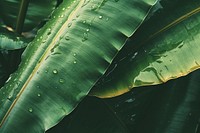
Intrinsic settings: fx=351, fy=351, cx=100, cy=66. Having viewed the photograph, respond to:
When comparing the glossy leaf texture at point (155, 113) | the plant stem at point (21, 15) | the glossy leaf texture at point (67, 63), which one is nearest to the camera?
the glossy leaf texture at point (67, 63)

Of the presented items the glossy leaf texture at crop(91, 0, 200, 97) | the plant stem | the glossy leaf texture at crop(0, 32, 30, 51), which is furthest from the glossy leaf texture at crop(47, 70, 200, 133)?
the plant stem

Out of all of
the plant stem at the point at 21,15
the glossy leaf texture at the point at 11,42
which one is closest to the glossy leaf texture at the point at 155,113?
the glossy leaf texture at the point at 11,42

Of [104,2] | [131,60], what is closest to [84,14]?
[104,2]

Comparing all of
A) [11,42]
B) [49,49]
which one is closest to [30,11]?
[11,42]

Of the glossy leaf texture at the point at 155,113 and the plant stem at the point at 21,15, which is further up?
the plant stem at the point at 21,15

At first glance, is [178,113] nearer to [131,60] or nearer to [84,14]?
[131,60]

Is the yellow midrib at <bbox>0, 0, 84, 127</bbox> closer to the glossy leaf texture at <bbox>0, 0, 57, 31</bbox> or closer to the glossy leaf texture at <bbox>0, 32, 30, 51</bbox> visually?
the glossy leaf texture at <bbox>0, 32, 30, 51</bbox>

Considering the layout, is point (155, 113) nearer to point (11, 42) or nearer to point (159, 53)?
point (159, 53)

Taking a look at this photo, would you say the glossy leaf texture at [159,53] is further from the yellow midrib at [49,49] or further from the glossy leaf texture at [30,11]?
the glossy leaf texture at [30,11]
